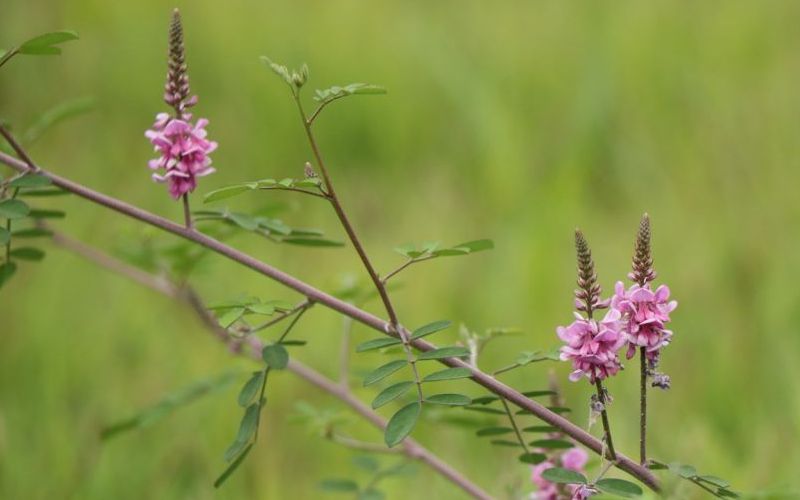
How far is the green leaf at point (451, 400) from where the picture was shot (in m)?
1.17

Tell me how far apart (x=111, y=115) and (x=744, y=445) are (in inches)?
92.8

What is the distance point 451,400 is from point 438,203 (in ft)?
7.01

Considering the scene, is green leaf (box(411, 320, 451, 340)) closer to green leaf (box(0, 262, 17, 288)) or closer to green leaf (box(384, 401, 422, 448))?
green leaf (box(384, 401, 422, 448))

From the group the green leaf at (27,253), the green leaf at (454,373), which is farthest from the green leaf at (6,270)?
the green leaf at (454,373)

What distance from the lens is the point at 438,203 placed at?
3312 millimetres

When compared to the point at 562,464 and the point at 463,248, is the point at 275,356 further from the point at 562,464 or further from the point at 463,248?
the point at 562,464

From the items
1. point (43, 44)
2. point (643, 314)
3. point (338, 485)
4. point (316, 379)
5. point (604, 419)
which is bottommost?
point (338, 485)

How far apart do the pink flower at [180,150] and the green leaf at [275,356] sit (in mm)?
211

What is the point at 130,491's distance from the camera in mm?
2230

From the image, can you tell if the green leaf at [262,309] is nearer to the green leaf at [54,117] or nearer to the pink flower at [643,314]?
the pink flower at [643,314]

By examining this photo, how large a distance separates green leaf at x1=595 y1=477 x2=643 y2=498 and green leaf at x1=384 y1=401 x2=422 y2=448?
0.20m

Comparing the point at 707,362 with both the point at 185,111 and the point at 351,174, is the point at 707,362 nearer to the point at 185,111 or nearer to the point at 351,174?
the point at 351,174

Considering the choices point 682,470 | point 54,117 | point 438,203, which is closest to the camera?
point 682,470

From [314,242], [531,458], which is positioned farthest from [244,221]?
[531,458]
